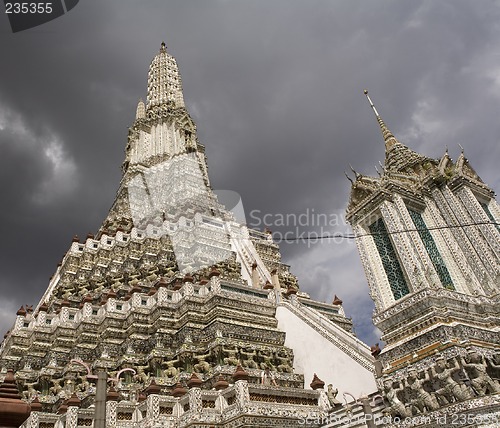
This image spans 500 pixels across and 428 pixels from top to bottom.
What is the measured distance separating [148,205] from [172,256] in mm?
11141

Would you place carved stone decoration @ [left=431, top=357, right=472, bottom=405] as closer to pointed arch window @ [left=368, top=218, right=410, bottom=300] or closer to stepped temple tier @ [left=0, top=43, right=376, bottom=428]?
pointed arch window @ [left=368, top=218, right=410, bottom=300]

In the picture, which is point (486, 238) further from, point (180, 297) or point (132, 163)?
point (132, 163)

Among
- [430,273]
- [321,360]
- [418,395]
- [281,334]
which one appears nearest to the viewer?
[418,395]

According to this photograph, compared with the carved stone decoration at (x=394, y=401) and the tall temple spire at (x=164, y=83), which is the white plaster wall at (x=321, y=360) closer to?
the carved stone decoration at (x=394, y=401)

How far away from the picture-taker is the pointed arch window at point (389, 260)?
10344mm

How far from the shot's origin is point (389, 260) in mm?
10867

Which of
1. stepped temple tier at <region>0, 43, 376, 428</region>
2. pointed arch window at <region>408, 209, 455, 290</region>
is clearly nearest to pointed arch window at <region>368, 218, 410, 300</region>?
pointed arch window at <region>408, 209, 455, 290</region>

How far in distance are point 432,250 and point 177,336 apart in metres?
10.6

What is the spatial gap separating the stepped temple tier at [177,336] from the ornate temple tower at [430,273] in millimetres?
2219

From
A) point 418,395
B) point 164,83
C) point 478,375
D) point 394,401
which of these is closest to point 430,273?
point 478,375

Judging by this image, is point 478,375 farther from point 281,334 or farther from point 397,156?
point 281,334

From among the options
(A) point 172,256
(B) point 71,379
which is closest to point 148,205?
(A) point 172,256

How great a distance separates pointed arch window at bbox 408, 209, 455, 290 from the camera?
10.4 meters

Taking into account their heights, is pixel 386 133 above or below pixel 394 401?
above
